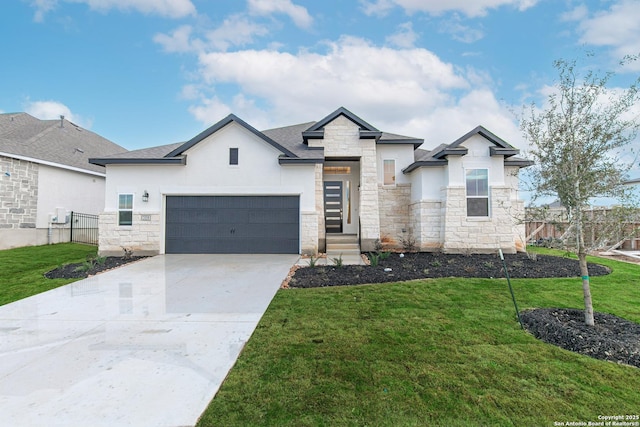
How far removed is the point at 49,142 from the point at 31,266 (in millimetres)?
9508

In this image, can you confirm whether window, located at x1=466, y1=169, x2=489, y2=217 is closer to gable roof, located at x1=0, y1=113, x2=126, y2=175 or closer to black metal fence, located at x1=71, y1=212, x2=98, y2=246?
black metal fence, located at x1=71, y1=212, x2=98, y2=246

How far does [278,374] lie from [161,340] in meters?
2.03

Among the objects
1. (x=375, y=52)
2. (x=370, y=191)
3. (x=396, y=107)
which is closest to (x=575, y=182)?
(x=370, y=191)

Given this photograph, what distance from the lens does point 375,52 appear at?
14695 millimetres

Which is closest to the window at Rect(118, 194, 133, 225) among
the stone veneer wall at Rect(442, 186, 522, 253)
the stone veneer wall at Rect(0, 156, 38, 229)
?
the stone veneer wall at Rect(0, 156, 38, 229)

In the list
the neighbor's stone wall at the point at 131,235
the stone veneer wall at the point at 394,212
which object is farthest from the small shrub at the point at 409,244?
the neighbor's stone wall at the point at 131,235

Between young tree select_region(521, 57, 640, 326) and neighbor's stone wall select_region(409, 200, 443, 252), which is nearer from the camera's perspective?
young tree select_region(521, 57, 640, 326)

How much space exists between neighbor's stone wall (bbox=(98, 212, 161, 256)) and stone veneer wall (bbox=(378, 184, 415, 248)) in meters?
9.49

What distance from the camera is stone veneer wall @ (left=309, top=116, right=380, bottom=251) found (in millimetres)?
12906

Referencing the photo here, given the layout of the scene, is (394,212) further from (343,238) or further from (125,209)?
(125,209)

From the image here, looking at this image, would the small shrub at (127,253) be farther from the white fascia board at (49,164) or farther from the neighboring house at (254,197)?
the white fascia board at (49,164)

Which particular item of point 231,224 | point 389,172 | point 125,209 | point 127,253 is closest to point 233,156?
point 231,224

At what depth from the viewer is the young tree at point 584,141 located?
4.53 metres

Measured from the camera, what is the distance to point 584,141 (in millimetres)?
4617
